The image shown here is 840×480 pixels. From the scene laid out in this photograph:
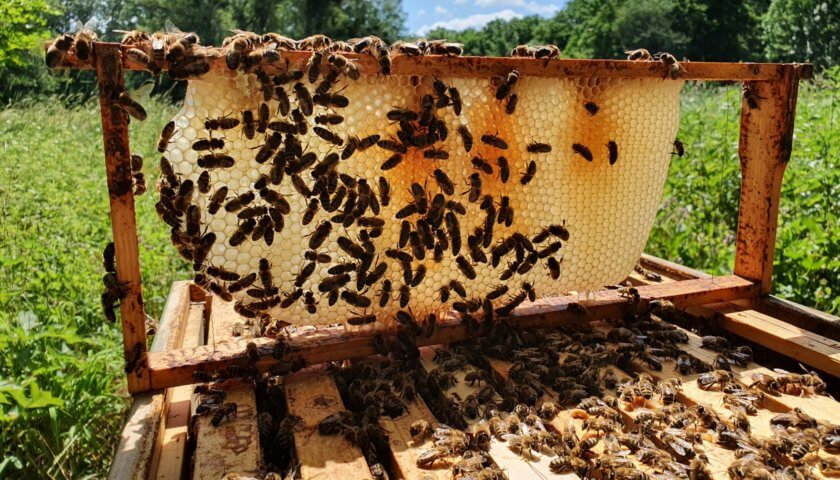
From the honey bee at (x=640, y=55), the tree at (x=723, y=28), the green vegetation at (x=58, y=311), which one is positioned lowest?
the green vegetation at (x=58, y=311)

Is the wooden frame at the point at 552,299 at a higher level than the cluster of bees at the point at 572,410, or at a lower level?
higher

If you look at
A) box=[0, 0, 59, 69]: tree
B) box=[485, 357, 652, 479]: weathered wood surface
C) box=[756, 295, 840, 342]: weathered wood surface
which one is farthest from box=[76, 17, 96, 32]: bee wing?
box=[0, 0, 59, 69]: tree

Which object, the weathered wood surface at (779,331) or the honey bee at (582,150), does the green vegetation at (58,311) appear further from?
the weathered wood surface at (779,331)

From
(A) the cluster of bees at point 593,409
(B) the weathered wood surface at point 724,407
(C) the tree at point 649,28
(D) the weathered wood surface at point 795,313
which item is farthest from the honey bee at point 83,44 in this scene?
(C) the tree at point 649,28

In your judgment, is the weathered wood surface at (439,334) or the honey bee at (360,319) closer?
the weathered wood surface at (439,334)

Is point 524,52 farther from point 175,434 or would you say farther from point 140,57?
point 175,434

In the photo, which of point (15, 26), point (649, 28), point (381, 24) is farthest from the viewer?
point (649, 28)

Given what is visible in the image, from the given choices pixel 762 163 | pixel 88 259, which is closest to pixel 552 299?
pixel 762 163
